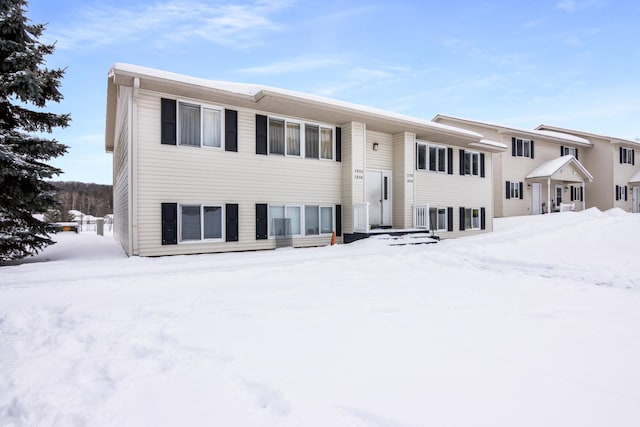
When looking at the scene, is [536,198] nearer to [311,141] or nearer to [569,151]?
[569,151]

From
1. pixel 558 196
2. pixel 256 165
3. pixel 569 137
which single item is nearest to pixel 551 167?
pixel 558 196

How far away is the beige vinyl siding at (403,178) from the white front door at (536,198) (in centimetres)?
1341

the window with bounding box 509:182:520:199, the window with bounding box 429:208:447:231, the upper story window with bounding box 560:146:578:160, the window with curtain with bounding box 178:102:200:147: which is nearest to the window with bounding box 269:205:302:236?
the window with curtain with bounding box 178:102:200:147

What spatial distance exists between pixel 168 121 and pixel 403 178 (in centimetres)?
856

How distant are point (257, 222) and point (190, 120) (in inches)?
138

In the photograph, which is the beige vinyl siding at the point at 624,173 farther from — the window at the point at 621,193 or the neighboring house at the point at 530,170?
the neighboring house at the point at 530,170

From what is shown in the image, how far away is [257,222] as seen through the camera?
10891mm

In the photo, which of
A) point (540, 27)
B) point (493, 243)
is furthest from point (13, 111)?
point (540, 27)

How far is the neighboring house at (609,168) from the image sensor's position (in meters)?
25.7

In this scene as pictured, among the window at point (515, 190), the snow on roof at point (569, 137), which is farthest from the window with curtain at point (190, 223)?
the snow on roof at point (569, 137)

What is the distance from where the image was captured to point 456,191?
1603 centimetres

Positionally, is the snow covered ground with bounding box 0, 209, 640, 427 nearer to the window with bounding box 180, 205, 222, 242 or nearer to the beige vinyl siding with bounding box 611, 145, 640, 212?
the window with bounding box 180, 205, 222, 242

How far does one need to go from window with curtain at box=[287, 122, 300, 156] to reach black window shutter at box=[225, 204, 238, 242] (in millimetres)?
2713

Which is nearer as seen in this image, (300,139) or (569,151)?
(300,139)
